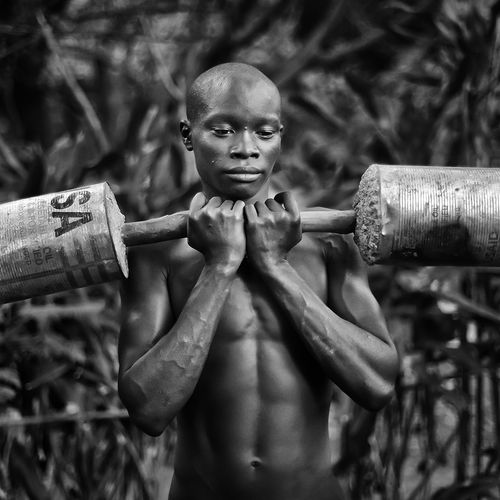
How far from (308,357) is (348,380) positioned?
0.40 feet

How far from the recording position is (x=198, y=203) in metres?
1.96

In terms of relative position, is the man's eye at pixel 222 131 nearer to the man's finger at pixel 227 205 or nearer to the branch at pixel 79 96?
the man's finger at pixel 227 205

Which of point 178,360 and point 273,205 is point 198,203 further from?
point 178,360

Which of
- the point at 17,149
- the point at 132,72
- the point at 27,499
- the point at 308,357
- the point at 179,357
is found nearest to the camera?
the point at 179,357

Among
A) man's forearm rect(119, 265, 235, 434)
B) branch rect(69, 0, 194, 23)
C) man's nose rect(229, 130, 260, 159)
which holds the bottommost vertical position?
man's forearm rect(119, 265, 235, 434)

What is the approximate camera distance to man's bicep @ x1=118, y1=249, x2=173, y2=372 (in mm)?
1977

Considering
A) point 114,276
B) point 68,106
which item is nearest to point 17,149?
point 68,106

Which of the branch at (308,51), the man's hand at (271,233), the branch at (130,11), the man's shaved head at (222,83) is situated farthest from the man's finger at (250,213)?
the branch at (130,11)

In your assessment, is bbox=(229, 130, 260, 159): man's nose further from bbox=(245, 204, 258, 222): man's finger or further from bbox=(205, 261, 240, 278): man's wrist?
bbox=(205, 261, 240, 278): man's wrist

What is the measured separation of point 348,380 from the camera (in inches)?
75.7

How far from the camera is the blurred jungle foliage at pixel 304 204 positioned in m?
3.45

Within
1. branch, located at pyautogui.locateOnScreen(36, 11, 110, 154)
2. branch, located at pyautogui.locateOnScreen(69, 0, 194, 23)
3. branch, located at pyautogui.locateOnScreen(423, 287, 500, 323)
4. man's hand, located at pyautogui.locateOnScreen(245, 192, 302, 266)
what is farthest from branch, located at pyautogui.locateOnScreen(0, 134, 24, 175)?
man's hand, located at pyautogui.locateOnScreen(245, 192, 302, 266)

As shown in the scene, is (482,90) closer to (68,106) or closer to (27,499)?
(68,106)

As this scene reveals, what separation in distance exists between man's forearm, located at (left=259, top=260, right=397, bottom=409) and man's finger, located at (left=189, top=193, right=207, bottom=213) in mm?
179
